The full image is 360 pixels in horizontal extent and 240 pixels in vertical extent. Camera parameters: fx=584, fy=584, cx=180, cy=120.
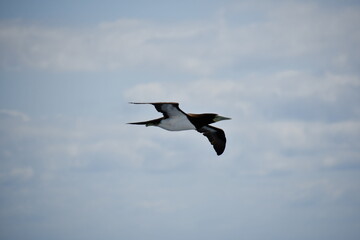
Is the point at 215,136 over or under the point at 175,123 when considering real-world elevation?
over

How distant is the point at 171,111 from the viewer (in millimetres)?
36219

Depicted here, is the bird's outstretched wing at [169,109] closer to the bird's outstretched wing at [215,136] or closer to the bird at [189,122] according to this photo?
the bird at [189,122]

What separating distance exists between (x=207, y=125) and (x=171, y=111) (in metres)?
6.86

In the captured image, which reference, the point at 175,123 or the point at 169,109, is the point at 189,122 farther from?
the point at 169,109

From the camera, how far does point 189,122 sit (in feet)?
127

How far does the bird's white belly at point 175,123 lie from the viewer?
3759 centimetres

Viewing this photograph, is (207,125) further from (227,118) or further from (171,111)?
(171,111)

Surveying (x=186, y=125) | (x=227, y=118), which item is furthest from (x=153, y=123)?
(x=227, y=118)

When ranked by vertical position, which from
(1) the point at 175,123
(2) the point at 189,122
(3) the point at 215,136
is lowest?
(1) the point at 175,123

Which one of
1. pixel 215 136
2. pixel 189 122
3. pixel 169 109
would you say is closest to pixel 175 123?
pixel 189 122

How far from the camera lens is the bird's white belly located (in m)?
37.6

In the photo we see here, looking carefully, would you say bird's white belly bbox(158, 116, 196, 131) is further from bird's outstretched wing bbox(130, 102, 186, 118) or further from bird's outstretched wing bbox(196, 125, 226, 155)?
bird's outstretched wing bbox(196, 125, 226, 155)

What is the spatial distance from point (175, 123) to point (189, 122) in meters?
1.34

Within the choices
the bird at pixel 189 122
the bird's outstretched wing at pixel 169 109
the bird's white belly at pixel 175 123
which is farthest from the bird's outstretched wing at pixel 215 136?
the bird's outstretched wing at pixel 169 109
